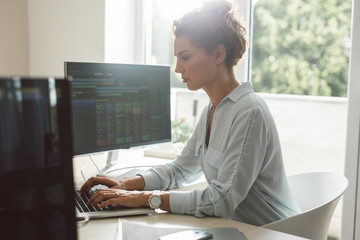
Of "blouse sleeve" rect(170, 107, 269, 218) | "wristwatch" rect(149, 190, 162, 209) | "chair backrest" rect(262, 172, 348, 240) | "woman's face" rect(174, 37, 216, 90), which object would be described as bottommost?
"chair backrest" rect(262, 172, 348, 240)

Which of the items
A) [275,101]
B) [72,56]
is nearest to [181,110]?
[275,101]

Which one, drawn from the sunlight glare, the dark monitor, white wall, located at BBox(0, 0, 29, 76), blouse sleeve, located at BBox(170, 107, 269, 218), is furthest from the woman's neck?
white wall, located at BBox(0, 0, 29, 76)

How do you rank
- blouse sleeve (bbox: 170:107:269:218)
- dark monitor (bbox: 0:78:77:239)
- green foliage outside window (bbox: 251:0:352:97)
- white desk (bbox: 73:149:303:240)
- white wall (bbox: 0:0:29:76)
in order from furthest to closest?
1. white wall (bbox: 0:0:29:76)
2. green foliage outside window (bbox: 251:0:352:97)
3. blouse sleeve (bbox: 170:107:269:218)
4. white desk (bbox: 73:149:303:240)
5. dark monitor (bbox: 0:78:77:239)

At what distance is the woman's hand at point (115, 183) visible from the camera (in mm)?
1391

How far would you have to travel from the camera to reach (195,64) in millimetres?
Answer: 1431

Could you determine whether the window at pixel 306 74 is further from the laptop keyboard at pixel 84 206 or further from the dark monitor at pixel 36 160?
the dark monitor at pixel 36 160

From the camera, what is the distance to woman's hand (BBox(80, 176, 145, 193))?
1391 millimetres

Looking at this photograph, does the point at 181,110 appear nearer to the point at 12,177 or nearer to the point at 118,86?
the point at 118,86

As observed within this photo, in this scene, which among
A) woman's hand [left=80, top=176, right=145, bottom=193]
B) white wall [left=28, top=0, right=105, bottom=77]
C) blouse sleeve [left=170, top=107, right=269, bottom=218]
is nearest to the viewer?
blouse sleeve [left=170, top=107, right=269, bottom=218]

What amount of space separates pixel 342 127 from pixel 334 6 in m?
0.61

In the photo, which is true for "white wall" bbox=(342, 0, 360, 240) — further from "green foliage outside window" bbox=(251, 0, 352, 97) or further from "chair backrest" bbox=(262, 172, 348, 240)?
"chair backrest" bbox=(262, 172, 348, 240)

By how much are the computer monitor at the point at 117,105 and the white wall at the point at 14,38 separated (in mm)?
1392

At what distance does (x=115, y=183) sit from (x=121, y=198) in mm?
184

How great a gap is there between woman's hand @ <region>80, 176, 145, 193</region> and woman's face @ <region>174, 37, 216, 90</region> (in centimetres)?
42
